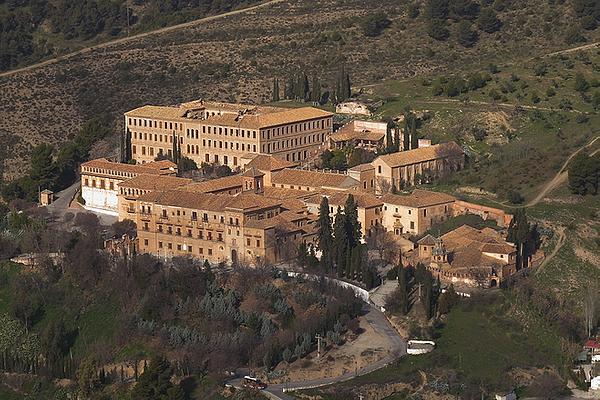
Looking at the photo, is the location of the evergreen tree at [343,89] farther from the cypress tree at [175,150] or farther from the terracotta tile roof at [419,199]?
the terracotta tile roof at [419,199]

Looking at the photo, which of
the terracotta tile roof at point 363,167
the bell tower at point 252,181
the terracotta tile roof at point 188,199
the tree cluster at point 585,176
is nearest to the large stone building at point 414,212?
the terracotta tile roof at point 363,167

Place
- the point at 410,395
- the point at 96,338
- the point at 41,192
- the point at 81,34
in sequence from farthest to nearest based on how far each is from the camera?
the point at 81,34
the point at 41,192
the point at 96,338
the point at 410,395

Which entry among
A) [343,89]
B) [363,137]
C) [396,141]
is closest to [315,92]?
[343,89]

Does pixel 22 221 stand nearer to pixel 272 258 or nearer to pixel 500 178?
pixel 272 258

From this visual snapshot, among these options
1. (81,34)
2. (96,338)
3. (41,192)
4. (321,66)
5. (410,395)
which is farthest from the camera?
(81,34)

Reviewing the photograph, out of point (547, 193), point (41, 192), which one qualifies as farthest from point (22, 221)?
point (547, 193)

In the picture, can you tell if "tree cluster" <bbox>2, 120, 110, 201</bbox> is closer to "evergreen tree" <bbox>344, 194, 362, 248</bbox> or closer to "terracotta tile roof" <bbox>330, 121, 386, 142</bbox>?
"terracotta tile roof" <bbox>330, 121, 386, 142</bbox>
